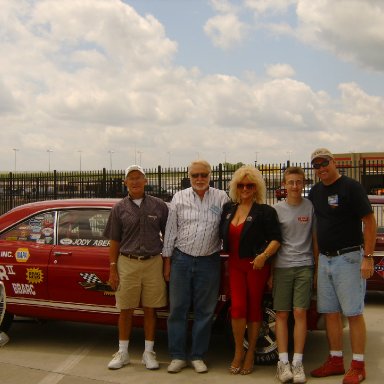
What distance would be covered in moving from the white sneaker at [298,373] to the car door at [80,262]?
1.84 metres

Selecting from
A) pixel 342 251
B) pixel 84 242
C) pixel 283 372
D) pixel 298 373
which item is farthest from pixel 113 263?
pixel 342 251

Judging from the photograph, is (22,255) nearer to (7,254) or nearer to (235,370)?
(7,254)

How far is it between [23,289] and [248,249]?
2.50 meters

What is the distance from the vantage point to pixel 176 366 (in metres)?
4.82

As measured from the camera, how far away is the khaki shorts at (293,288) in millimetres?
4602

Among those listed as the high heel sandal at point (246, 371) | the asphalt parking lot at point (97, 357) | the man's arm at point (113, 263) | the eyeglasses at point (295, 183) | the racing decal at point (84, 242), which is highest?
the eyeglasses at point (295, 183)

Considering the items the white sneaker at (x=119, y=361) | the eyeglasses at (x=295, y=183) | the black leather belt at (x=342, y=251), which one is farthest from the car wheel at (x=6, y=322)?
the black leather belt at (x=342, y=251)

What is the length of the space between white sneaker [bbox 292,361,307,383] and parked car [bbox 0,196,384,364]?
466mm

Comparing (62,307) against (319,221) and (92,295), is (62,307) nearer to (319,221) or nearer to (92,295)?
(92,295)

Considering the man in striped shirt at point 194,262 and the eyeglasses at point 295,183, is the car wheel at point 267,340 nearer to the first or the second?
the man in striped shirt at point 194,262

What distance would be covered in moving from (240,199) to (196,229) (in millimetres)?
485

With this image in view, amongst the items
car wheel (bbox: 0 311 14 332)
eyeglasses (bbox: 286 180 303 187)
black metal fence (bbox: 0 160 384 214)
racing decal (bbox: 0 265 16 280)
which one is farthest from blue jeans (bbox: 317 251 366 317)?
black metal fence (bbox: 0 160 384 214)

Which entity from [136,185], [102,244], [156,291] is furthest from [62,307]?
[136,185]

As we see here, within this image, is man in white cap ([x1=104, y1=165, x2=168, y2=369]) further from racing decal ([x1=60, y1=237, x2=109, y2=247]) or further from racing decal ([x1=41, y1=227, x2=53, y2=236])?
racing decal ([x1=41, y1=227, x2=53, y2=236])
